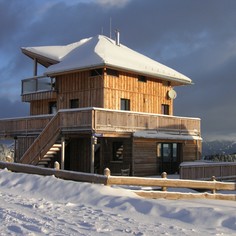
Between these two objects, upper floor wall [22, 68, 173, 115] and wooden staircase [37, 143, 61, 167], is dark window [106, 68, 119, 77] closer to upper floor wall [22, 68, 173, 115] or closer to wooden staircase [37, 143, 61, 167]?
upper floor wall [22, 68, 173, 115]

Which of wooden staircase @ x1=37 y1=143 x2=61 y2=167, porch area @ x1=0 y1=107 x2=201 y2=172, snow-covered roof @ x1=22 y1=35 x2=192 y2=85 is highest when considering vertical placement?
snow-covered roof @ x1=22 y1=35 x2=192 y2=85

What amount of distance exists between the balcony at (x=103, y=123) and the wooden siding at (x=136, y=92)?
119 inches

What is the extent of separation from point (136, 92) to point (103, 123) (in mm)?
7161

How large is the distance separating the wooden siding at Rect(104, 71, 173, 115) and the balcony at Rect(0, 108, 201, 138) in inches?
119

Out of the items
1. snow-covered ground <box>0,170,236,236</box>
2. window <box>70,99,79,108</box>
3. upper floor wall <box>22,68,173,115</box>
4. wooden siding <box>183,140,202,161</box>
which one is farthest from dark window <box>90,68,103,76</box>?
snow-covered ground <box>0,170,236,236</box>

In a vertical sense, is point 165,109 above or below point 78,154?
above

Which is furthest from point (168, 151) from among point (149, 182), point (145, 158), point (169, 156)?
point (149, 182)

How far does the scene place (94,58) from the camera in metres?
27.4

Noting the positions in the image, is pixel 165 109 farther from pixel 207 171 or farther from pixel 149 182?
pixel 149 182

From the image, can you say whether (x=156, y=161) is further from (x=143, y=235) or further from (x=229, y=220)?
(x=143, y=235)

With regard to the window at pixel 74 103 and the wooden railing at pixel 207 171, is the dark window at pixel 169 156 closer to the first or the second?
the wooden railing at pixel 207 171

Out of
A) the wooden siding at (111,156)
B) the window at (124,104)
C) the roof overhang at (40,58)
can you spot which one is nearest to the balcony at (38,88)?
the roof overhang at (40,58)

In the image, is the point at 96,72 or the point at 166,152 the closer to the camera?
the point at 96,72

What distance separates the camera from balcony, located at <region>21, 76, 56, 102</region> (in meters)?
30.4
